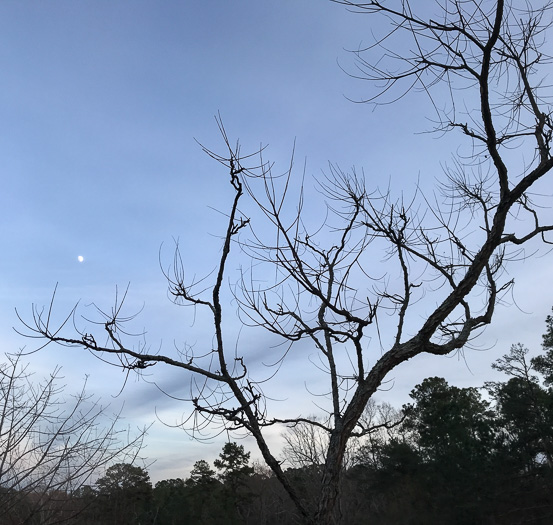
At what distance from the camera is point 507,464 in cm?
2306

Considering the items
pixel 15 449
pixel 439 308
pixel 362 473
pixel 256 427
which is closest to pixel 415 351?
pixel 439 308

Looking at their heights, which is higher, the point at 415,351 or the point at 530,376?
the point at 530,376

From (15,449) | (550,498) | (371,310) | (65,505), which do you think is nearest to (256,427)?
(371,310)

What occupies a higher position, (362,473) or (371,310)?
(362,473)

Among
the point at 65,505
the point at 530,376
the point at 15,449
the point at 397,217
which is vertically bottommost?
the point at 65,505

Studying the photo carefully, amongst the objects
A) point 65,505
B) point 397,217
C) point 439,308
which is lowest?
point 65,505

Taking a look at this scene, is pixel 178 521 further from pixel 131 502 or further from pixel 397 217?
pixel 397 217

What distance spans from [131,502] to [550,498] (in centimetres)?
2448

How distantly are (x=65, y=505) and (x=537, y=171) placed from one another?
16.3 ft

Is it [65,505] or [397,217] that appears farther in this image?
[397,217]

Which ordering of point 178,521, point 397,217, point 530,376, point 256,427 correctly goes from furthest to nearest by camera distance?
point 178,521 → point 530,376 → point 397,217 → point 256,427

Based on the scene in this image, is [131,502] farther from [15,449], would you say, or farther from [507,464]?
[15,449]

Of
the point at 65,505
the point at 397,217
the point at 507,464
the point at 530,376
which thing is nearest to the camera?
→ the point at 65,505

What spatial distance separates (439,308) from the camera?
12.6 ft
